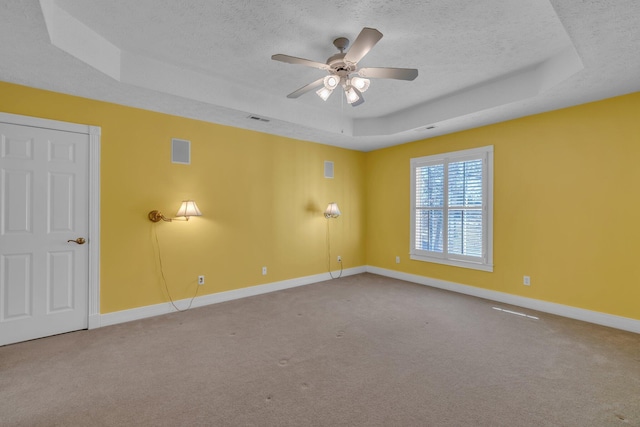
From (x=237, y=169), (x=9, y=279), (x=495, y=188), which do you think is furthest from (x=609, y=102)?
(x=9, y=279)

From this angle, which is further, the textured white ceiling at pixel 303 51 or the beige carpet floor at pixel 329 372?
the textured white ceiling at pixel 303 51

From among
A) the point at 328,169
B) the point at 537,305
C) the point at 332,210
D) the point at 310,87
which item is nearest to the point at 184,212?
the point at 310,87

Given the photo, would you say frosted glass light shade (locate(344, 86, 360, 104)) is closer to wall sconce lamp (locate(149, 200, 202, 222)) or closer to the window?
wall sconce lamp (locate(149, 200, 202, 222))

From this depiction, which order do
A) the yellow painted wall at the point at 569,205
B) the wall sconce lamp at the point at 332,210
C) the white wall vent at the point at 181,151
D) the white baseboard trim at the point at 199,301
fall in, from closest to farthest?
the yellow painted wall at the point at 569,205, the white baseboard trim at the point at 199,301, the white wall vent at the point at 181,151, the wall sconce lamp at the point at 332,210

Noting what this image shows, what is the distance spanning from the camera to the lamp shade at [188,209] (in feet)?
12.2

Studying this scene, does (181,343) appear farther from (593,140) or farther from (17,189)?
(593,140)

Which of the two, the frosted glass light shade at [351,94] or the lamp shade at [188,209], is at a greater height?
the frosted glass light shade at [351,94]

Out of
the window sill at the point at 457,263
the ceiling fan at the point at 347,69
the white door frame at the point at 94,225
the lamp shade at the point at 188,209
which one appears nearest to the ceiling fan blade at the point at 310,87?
the ceiling fan at the point at 347,69

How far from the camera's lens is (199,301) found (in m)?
4.10

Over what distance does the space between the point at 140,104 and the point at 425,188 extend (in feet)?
15.1

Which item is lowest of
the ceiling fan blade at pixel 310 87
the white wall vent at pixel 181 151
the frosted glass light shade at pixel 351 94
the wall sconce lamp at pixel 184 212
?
the wall sconce lamp at pixel 184 212

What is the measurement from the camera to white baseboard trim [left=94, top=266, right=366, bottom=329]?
3.41 m

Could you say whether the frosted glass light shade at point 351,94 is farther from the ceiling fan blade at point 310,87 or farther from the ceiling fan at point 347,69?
the ceiling fan blade at point 310,87

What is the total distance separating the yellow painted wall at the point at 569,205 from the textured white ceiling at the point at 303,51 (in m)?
0.32
